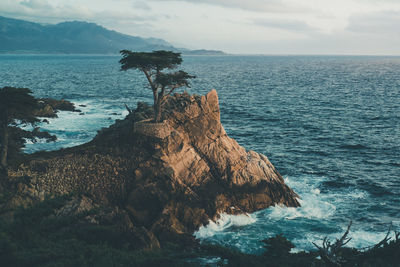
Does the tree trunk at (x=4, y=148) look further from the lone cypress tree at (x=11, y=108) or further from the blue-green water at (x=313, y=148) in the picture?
the blue-green water at (x=313, y=148)

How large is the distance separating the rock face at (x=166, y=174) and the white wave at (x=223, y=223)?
0.47 m

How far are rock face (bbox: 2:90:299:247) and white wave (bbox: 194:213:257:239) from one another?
1.55 ft

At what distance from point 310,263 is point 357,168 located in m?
25.6

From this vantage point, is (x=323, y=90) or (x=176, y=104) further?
(x=323, y=90)

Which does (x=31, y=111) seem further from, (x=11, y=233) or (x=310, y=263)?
(x=310, y=263)

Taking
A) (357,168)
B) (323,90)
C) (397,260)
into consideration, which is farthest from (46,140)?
(323,90)

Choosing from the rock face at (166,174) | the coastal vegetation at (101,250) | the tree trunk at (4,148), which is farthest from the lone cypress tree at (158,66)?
the coastal vegetation at (101,250)

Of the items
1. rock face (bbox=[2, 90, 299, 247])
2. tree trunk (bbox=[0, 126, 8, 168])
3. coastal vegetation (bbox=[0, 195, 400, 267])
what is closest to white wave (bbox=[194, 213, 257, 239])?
rock face (bbox=[2, 90, 299, 247])

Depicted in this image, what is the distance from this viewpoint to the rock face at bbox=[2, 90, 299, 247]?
25.9 m

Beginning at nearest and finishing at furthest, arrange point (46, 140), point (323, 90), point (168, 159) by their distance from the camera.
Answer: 1. point (168, 159)
2. point (46, 140)
3. point (323, 90)

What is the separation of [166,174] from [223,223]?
631 centimetres

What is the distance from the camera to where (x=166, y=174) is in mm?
27812

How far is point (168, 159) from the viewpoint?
28828 millimetres

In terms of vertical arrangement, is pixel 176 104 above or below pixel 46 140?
above
